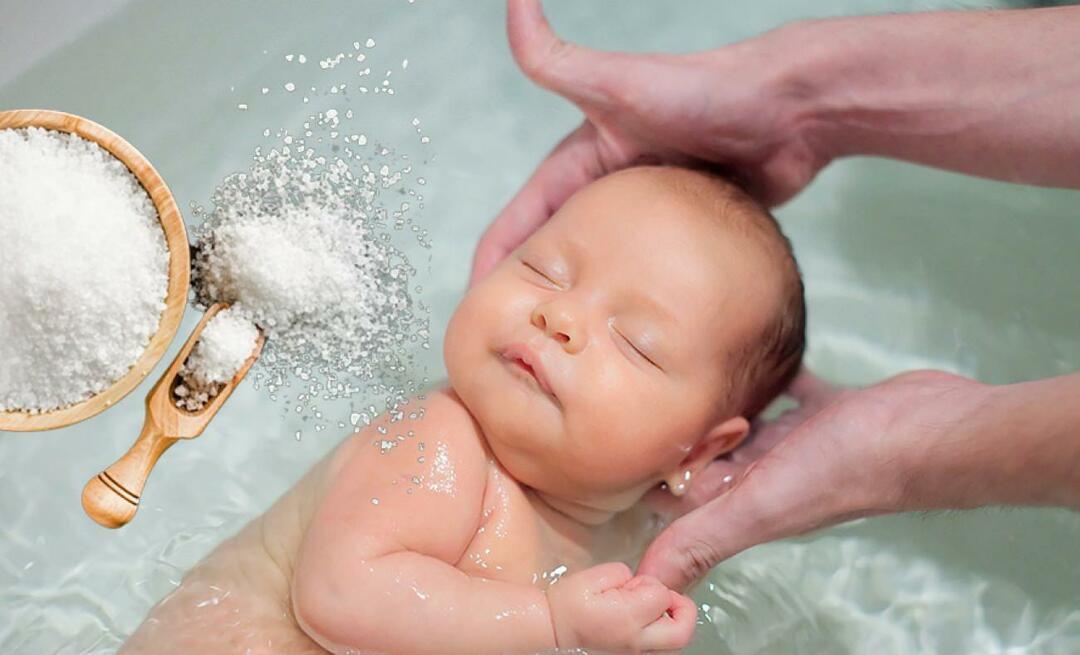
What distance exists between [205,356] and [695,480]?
1.67 ft

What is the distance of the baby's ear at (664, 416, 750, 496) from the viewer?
43.3 inches

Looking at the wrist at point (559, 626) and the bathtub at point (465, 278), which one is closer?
the wrist at point (559, 626)

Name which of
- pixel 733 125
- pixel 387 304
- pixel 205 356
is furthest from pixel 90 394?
pixel 733 125

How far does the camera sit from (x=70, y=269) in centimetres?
85

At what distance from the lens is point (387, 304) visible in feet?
3.54

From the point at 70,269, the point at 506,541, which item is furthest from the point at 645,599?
the point at 70,269

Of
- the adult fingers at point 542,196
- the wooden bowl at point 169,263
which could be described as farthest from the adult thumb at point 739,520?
the wooden bowl at point 169,263

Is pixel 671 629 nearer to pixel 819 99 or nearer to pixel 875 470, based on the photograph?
pixel 875 470

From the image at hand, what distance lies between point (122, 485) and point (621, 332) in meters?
0.44

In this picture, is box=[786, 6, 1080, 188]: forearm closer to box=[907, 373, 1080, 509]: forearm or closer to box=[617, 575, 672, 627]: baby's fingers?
box=[907, 373, 1080, 509]: forearm

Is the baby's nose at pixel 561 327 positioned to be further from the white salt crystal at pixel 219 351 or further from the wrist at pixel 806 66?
the wrist at pixel 806 66

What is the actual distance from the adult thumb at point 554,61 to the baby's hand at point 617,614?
19.9 inches

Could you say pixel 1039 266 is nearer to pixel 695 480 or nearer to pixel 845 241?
pixel 845 241

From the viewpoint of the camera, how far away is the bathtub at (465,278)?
1304mm
